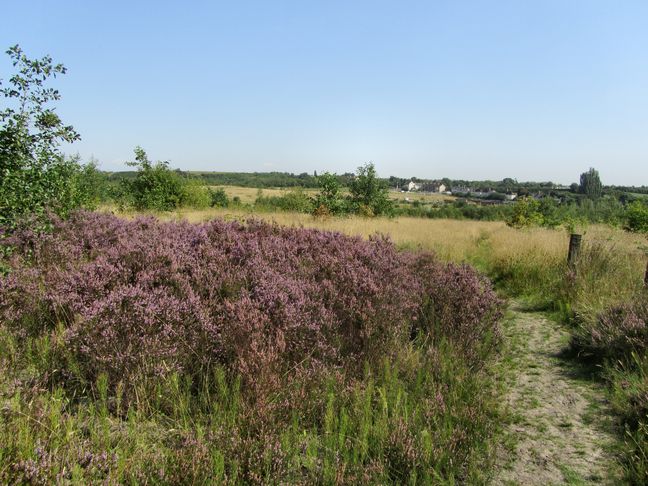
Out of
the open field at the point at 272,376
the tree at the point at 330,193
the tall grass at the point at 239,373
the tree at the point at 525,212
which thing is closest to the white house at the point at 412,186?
the tree at the point at 525,212

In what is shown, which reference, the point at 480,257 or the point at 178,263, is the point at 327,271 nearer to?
the point at 178,263

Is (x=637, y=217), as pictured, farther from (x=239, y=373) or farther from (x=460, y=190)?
(x=460, y=190)

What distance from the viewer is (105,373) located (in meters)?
3.22

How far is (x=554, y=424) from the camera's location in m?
3.80

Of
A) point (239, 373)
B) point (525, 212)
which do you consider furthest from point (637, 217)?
point (239, 373)

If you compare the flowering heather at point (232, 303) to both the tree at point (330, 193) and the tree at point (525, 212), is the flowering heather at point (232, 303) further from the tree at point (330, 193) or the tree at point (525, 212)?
the tree at point (525, 212)

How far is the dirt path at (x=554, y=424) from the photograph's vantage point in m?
3.04

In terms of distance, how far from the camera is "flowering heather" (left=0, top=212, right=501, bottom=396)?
11.3 feet

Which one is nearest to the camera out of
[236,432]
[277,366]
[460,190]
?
[236,432]

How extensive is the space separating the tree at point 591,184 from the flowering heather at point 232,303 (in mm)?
127995

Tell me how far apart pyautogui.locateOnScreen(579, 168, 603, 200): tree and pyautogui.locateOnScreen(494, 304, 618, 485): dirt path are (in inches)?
5019

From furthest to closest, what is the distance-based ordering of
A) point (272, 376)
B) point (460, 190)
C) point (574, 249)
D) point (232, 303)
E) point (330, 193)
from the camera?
point (460, 190), point (330, 193), point (574, 249), point (232, 303), point (272, 376)

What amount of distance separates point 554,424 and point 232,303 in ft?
10.5

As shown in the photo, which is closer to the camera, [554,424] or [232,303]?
[554,424]
